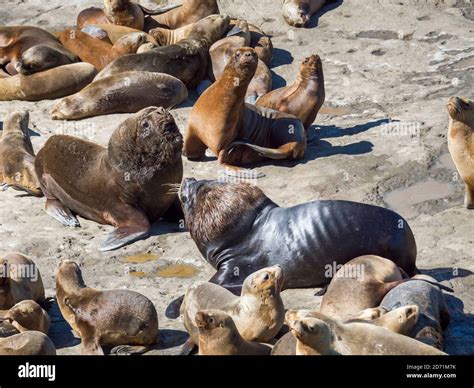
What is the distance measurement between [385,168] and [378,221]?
228 centimetres

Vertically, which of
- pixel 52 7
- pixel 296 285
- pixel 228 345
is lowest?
pixel 52 7

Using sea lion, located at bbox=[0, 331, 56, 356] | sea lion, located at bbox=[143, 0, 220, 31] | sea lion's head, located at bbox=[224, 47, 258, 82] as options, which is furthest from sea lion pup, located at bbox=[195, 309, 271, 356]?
sea lion, located at bbox=[143, 0, 220, 31]

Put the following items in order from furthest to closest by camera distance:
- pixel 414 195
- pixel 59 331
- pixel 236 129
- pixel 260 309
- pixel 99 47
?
pixel 99 47 → pixel 236 129 → pixel 414 195 → pixel 59 331 → pixel 260 309

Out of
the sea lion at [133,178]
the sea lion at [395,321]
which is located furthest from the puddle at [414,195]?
the sea lion at [395,321]

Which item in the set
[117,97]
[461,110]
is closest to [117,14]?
[117,97]

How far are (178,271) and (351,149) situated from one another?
9.35ft

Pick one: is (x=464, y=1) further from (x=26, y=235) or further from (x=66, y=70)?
(x=26, y=235)

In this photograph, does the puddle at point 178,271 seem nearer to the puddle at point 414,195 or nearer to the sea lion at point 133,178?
the sea lion at point 133,178

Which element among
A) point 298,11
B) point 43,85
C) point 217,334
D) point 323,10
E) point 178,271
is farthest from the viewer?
point 323,10

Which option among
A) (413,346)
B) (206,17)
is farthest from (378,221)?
(206,17)

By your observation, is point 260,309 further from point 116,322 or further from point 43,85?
point 43,85

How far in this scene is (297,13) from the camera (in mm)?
14023

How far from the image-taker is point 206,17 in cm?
1382

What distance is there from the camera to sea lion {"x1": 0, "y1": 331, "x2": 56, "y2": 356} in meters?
6.63
